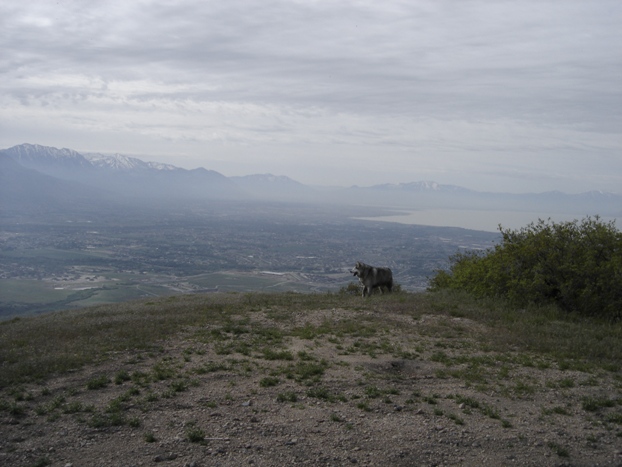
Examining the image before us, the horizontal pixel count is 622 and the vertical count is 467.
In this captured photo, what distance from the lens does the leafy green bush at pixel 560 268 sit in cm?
1534

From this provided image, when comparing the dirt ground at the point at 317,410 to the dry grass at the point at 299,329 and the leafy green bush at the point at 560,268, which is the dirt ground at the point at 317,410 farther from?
the leafy green bush at the point at 560,268

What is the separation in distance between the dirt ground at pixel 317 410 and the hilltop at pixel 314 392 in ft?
0.09

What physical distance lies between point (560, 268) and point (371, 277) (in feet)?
22.8

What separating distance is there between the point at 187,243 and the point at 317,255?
2873 cm

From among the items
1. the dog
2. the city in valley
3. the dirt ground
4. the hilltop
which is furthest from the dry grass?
the city in valley

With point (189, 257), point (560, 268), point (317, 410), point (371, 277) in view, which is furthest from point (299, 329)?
point (189, 257)

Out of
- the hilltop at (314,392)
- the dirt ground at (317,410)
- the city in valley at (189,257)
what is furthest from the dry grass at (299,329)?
the city in valley at (189,257)

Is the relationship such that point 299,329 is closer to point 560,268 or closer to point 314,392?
point 314,392

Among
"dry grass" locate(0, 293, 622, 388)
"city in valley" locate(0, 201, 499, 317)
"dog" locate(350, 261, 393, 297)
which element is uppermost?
"dog" locate(350, 261, 393, 297)

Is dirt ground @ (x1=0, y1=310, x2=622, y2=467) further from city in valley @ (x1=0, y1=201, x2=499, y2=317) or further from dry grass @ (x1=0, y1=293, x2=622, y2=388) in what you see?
city in valley @ (x1=0, y1=201, x2=499, y2=317)

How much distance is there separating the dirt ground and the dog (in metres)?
7.60

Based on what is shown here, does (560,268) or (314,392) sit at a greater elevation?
(560,268)

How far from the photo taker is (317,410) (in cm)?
792

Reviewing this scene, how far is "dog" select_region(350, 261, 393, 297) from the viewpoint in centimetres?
1905
